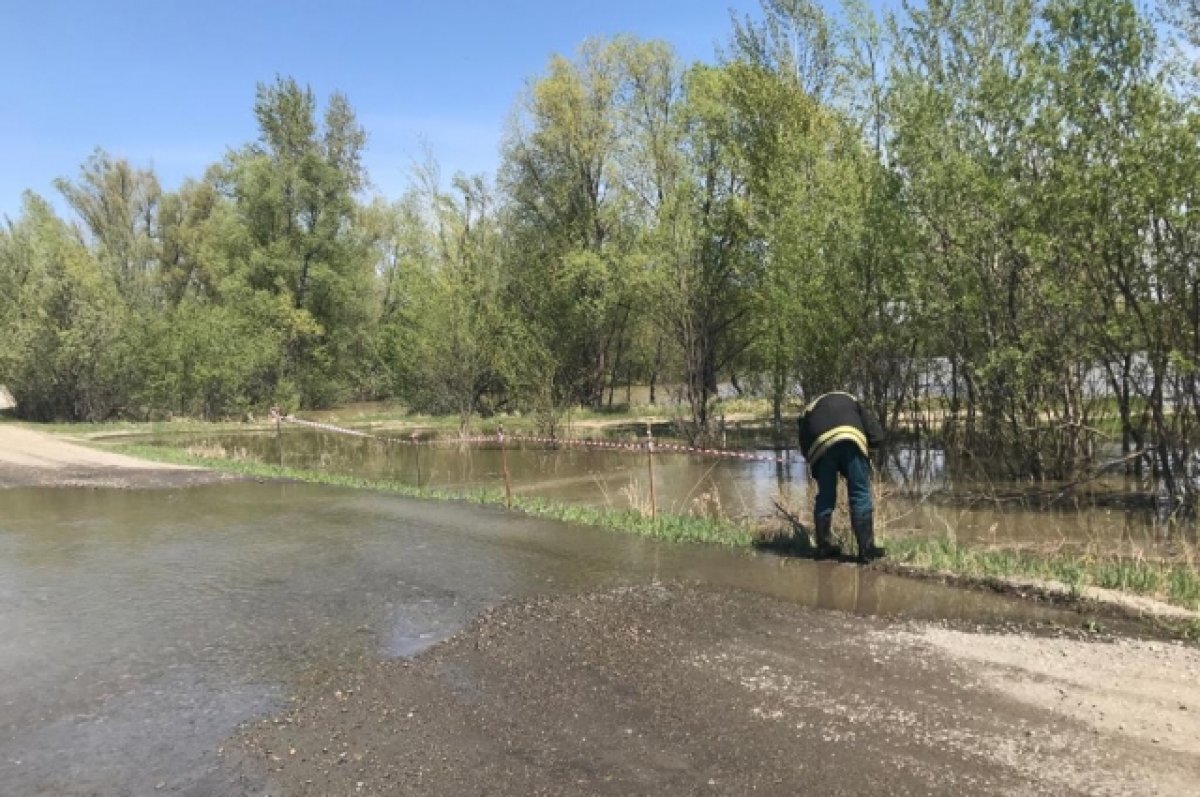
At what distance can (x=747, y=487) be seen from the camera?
16.8 m

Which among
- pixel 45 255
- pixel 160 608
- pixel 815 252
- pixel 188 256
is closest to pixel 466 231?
pixel 45 255

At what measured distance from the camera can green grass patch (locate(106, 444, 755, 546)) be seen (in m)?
10.5

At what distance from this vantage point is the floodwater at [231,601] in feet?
16.5

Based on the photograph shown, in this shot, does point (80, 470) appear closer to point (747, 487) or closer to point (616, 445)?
point (616, 445)

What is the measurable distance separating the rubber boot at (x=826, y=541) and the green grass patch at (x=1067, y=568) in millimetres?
569

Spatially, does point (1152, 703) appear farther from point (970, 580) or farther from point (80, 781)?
point (80, 781)

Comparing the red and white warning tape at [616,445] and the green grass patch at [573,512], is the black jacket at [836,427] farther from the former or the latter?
the red and white warning tape at [616,445]

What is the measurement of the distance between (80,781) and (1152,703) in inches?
232

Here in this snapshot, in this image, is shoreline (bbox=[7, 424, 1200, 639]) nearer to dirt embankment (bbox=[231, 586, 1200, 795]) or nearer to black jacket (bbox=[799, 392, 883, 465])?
dirt embankment (bbox=[231, 586, 1200, 795])

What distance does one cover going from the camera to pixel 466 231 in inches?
1505

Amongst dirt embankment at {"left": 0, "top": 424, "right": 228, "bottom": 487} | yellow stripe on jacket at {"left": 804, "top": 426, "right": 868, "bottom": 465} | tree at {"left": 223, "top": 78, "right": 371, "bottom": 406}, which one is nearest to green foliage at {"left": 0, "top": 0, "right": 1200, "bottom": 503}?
tree at {"left": 223, "top": 78, "right": 371, "bottom": 406}

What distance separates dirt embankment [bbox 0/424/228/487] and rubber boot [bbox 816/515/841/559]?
13208 millimetres

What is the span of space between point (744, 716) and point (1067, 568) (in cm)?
475

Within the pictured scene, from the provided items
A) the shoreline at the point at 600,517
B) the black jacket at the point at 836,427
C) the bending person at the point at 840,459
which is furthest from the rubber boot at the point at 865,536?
the black jacket at the point at 836,427
